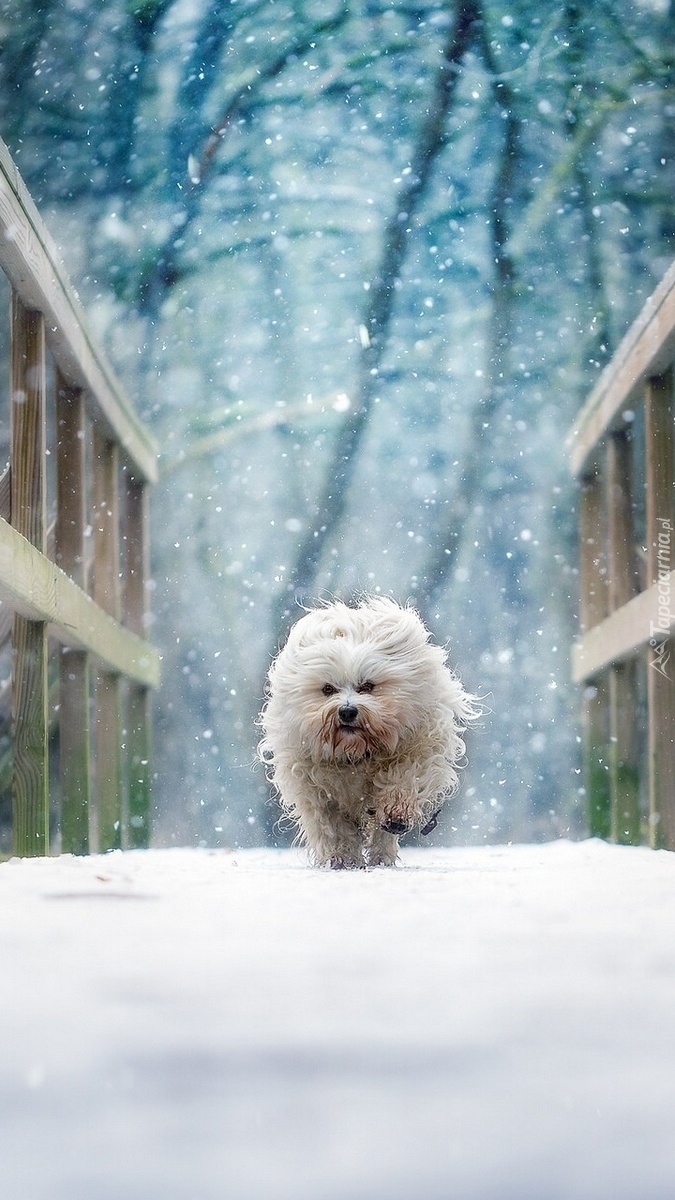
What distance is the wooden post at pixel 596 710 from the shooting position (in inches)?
207

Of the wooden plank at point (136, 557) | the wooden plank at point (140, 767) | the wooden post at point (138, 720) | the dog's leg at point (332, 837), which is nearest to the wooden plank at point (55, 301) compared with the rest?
the wooden plank at point (136, 557)

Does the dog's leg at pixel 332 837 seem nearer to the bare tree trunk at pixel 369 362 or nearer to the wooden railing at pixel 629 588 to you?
the wooden railing at pixel 629 588

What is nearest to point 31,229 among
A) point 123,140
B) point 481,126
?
point 123,140

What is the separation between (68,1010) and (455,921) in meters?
0.63

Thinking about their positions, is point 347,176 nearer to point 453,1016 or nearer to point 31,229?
point 31,229

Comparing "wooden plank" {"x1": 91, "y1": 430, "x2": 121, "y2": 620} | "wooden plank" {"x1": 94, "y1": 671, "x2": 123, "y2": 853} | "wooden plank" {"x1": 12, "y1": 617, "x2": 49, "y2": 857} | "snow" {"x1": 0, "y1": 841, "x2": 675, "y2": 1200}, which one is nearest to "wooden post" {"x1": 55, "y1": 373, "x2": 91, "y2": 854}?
"wooden plank" {"x1": 91, "y1": 430, "x2": 121, "y2": 620}

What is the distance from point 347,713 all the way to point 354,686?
5.7 inches

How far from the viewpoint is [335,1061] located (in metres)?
0.99

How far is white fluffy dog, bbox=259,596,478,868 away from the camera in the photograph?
348cm

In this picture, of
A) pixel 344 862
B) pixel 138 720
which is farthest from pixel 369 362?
pixel 344 862

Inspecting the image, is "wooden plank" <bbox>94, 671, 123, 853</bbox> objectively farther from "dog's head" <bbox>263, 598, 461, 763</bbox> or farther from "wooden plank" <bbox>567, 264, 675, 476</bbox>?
"wooden plank" <bbox>567, 264, 675, 476</bbox>

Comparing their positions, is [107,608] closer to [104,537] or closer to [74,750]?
[104,537]

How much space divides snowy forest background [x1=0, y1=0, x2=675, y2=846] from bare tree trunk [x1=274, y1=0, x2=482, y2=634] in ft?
0.07

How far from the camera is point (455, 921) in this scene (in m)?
1.58
